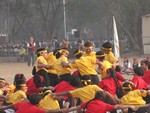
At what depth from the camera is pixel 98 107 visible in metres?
10.4

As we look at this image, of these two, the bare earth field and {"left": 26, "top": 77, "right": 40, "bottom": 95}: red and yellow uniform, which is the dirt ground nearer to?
the bare earth field

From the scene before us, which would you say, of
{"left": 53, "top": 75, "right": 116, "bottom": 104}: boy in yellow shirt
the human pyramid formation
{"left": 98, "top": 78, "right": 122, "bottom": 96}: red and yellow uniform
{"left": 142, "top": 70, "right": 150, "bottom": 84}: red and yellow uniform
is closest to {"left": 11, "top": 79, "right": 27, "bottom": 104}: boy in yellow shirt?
the human pyramid formation

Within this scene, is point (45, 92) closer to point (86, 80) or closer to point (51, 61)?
point (86, 80)

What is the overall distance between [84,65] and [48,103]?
3.24 meters

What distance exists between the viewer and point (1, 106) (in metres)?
12.5

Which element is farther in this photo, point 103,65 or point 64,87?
point 103,65

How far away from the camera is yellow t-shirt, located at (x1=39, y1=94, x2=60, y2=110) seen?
1142cm

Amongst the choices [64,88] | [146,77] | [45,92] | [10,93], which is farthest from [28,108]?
[146,77]

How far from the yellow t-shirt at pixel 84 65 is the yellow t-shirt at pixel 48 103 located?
295 cm

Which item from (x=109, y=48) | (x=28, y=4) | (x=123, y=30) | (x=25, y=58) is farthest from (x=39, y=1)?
(x=109, y=48)

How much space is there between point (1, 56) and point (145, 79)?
32555 mm

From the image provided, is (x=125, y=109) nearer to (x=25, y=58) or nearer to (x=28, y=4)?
(x=25, y=58)

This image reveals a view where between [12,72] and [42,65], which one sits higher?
[42,65]

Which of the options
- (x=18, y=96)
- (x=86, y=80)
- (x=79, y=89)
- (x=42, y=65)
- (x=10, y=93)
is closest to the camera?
(x=79, y=89)
